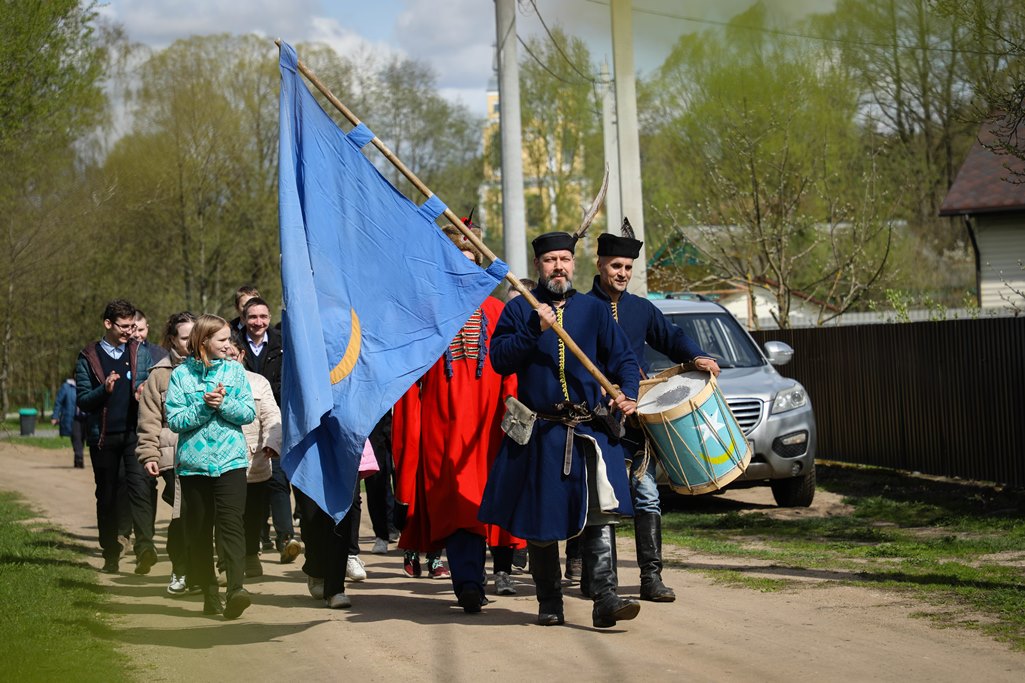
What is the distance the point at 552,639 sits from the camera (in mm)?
7273

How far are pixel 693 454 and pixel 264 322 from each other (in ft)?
13.7

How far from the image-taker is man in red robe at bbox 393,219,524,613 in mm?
8266

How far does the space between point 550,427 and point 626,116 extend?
28.8 ft

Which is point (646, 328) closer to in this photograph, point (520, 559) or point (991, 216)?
point (520, 559)

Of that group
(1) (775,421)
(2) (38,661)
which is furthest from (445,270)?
(1) (775,421)

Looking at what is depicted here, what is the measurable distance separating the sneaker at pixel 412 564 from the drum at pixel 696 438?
2.27 metres

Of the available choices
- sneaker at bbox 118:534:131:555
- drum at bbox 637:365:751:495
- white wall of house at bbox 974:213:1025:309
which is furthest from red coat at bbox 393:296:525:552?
white wall of house at bbox 974:213:1025:309

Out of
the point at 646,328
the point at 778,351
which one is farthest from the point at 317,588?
the point at 778,351

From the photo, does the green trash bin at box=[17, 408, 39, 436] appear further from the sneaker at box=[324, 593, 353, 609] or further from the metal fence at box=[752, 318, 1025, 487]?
the sneaker at box=[324, 593, 353, 609]

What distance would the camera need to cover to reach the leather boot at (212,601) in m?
8.58

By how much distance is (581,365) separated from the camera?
299 inches

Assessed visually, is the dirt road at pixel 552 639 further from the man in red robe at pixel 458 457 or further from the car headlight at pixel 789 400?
the car headlight at pixel 789 400

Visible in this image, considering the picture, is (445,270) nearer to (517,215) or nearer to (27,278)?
(517,215)

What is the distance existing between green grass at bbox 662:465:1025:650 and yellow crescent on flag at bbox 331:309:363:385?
309 cm
